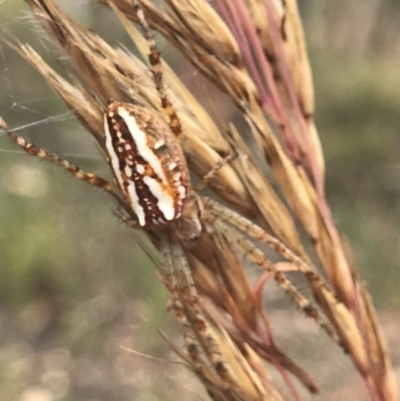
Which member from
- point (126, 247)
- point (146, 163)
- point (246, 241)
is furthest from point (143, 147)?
point (126, 247)

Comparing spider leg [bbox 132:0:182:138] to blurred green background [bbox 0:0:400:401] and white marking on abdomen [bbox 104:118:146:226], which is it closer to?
white marking on abdomen [bbox 104:118:146:226]

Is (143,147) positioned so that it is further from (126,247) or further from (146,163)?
(126,247)

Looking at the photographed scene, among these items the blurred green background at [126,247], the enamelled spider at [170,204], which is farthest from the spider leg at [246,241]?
the blurred green background at [126,247]

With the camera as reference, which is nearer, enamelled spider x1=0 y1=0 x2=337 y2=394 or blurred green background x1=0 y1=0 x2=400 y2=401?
enamelled spider x1=0 y1=0 x2=337 y2=394

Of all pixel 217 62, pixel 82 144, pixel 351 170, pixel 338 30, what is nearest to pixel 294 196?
pixel 217 62

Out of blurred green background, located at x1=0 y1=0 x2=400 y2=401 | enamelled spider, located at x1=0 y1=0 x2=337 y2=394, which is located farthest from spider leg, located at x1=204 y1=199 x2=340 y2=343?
blurred green background, located at x1=0 y1=0 x2=400 y2=401
